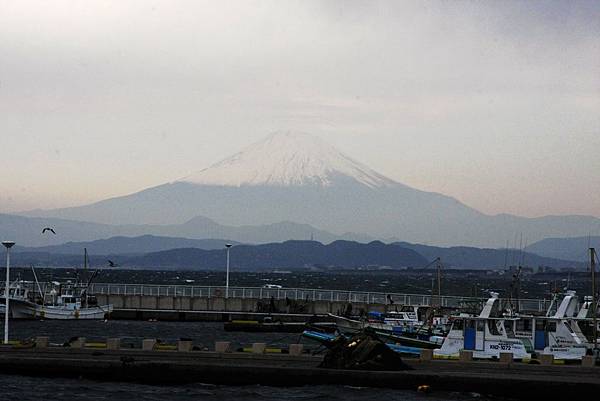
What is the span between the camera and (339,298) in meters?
101

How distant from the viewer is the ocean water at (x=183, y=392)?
37375mm

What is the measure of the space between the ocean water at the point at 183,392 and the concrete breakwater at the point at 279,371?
27cm

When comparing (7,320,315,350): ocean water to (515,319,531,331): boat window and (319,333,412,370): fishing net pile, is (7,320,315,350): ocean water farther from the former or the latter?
(319,333,412,370): fishing net pile

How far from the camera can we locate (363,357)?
39.3 metres

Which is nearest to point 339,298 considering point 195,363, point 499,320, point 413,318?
point 413,318

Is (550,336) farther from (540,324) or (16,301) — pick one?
(16,301)

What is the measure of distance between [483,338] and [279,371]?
11.9m

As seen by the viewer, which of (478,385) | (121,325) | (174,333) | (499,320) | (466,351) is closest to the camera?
(478,385)

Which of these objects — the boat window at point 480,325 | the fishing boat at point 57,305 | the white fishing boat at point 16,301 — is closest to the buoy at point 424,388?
the boat window at point 480,325

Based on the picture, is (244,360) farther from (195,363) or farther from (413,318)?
(413,318)

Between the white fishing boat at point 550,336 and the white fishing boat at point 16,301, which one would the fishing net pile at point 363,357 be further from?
the white fishing boat at point 16,301

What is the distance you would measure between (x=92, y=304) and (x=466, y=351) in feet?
173

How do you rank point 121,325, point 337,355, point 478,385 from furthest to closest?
point 121,325 < point 337,355 < point 478,385

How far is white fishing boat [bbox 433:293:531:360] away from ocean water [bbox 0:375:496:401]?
9.67 meters
